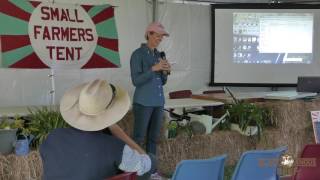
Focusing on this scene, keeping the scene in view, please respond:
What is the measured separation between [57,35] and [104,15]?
0.64m

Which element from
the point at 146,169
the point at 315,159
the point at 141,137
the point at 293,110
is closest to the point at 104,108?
the point at 146,169

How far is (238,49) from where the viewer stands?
630 centimetres

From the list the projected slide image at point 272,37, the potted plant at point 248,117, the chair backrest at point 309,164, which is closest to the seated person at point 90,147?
the chair backrest at point 309,164

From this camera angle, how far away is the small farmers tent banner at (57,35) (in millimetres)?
4727

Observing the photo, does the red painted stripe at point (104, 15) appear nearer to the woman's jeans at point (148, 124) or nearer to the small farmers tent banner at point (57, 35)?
the small farmers tent banner at point (57, 35)

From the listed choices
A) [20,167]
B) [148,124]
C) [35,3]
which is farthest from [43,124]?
[35,3]

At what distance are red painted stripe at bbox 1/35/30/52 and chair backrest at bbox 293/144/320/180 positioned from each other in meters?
3.21

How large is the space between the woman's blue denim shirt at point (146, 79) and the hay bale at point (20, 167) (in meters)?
0.97

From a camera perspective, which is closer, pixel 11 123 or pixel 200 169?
pixel 200 169

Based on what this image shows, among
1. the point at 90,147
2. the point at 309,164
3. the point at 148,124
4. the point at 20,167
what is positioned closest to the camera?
the point at 90,147

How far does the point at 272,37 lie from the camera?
6215 mm

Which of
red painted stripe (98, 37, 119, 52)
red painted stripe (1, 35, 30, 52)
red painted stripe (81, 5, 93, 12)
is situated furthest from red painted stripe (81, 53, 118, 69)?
red painted stripe (1, 35, 30, 52)

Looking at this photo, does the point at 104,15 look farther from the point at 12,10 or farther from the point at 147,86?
the point at 147,86

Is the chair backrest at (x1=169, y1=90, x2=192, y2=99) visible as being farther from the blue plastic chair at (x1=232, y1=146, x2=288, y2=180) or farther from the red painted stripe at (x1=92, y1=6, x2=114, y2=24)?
the blue plastic chair at (x1=232, y1=146, x2=288, y2=180)
